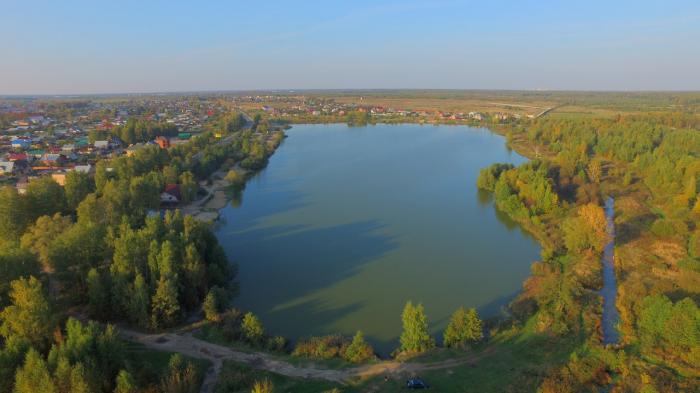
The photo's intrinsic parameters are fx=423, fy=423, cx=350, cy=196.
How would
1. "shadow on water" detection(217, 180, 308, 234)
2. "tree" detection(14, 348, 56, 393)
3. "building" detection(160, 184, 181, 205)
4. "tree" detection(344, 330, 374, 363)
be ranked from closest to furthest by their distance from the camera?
"tree" detection(14, 348, 56, 393), "tree" detection(344, 330, 374, 363), "shadow on water" detection(217, 180, 308, 234), "building" detection(160, 184, 181, 205)

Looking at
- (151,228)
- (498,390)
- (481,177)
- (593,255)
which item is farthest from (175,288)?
(481,177)

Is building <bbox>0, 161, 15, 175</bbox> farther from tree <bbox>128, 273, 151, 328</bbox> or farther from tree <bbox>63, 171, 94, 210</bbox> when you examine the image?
tree <bbox>128, 273, 151, 328</bbox>

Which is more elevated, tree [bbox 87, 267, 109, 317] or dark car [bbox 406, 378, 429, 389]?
tree [bbox 87, 267, 109, 317]

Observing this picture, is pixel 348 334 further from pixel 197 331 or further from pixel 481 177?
pixel 481 177

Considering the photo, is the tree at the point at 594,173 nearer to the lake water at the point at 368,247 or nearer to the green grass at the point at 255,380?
the lake water at the point at 368,247

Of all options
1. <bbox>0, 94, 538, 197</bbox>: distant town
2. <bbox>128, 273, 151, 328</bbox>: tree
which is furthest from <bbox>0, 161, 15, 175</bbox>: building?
<bbox>128, 273, 151, 328</bbox>: tree

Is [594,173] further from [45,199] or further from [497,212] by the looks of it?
[45,199]
